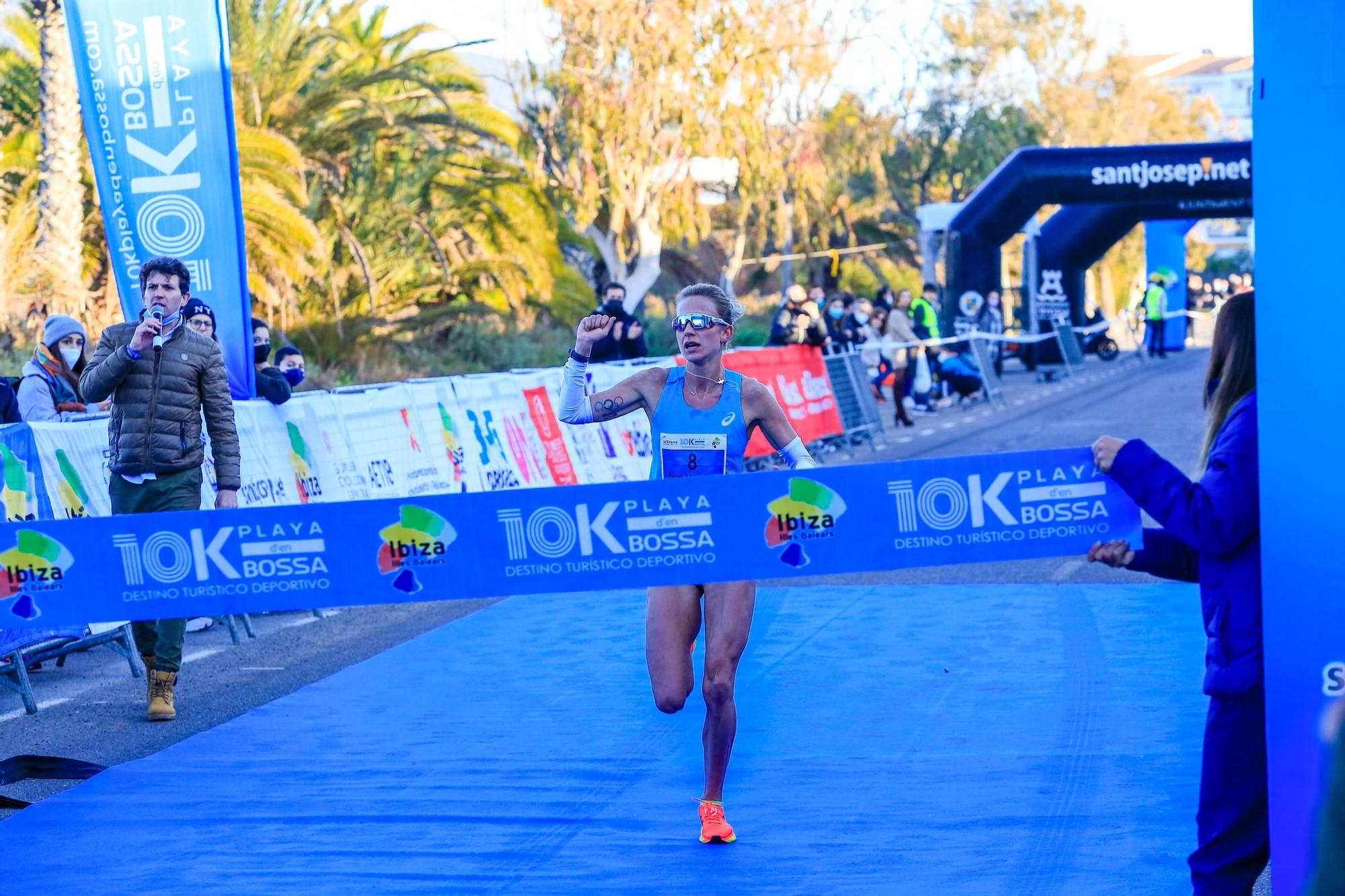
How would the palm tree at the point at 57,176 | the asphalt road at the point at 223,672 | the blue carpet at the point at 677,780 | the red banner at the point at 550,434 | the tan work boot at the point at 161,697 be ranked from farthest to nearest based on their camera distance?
the palm tree at the point at 57,176 → the red banner at the point at 550,434 → the tan work boot at the point at 161,697 → the asphalt road at the point at 223,672 → the blue carpet at the point at 677,780

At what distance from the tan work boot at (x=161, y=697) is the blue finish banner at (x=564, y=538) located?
278 cm

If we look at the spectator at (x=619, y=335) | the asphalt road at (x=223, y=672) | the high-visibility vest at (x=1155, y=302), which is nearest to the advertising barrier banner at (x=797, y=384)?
the asphalt road at (x=223, y=672)

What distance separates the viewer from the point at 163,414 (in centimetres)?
708

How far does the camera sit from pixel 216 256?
37.5ft

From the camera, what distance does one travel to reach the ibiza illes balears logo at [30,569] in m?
4.71

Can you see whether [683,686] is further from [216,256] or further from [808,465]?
[216,256]

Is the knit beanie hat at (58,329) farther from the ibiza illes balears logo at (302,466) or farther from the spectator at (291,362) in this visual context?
the spectator at (291,362)

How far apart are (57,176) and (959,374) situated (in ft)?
41.4

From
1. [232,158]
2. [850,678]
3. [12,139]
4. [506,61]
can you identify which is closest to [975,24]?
[506,61]

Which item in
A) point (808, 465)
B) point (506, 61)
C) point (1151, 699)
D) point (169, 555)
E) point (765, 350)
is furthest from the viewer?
point (506, 61)

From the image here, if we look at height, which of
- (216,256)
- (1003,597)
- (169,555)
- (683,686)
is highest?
(216,256)

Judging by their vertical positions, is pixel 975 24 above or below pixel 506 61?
above

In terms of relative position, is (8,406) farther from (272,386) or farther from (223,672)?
(223,672)

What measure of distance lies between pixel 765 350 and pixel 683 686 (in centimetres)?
1138
